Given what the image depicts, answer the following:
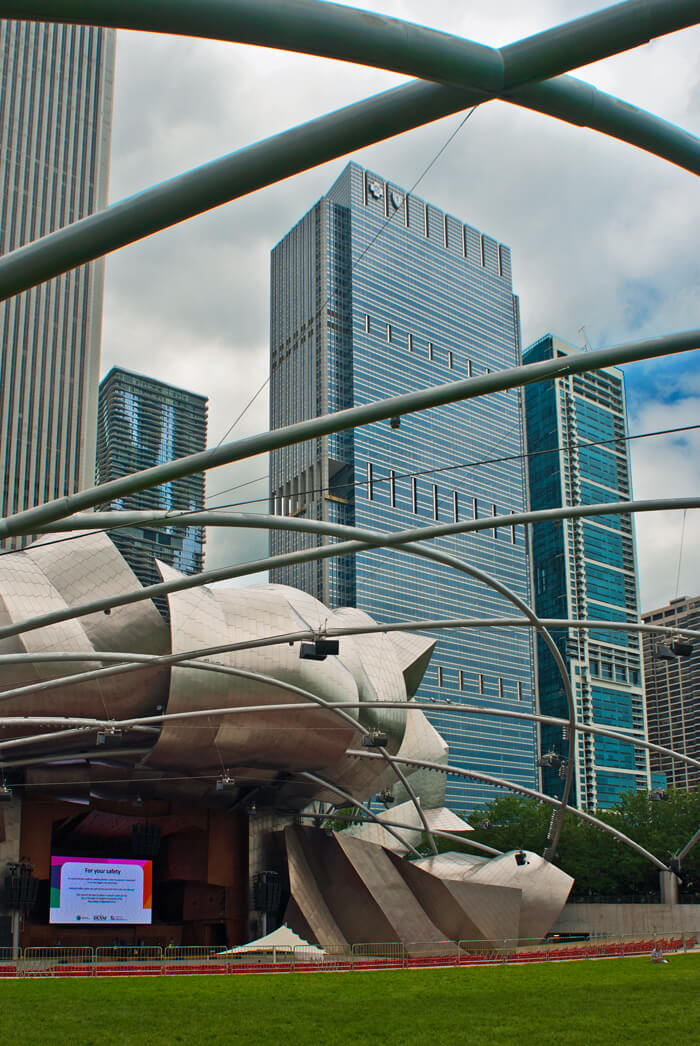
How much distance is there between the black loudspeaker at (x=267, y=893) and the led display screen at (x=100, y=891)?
567 centimetres

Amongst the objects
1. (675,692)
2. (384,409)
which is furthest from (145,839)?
(675,692)

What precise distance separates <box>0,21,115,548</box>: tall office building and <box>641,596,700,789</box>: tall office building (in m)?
63.6

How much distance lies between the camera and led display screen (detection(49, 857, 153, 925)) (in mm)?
49688

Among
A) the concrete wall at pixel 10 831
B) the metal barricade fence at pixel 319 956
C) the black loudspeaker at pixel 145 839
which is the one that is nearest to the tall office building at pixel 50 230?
the black loudspeaker at pixel 145 839

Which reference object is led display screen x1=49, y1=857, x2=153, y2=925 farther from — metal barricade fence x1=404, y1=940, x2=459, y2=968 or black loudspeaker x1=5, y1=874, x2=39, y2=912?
metal barricade fence x1=404, y1=940, x2=459, y2=968

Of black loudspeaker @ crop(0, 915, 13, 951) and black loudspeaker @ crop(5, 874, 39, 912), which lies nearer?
black loudspeaker @ crop(5, 874, 39, 912)

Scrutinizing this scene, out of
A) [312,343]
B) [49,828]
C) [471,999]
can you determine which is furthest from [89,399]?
[471,999]

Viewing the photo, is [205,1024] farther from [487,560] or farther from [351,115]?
[487,560]

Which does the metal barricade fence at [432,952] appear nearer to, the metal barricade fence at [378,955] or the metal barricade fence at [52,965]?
the metal barricade fence at [378,955]

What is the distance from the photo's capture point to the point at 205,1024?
1948 centimetres

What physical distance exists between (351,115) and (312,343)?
7223 centimetres

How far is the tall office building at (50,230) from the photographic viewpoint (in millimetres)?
108875

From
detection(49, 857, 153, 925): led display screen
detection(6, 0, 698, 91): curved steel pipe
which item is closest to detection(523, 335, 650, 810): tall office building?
detection(49, 857, 153, 925): led display screen

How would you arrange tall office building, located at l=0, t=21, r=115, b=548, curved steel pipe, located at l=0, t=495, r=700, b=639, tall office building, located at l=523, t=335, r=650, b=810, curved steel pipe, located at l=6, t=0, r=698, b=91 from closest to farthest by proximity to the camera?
curved steel pipe, located at l=6, t=0, r=698, b=91, curved steel pipe, located at l=0, t=495, r=700, b=639, tall office building, located at l=0, t=21, r=115, b=548, tall office building, located at l=523, t=335, r=650, b=810
